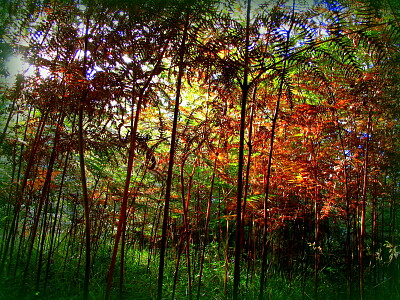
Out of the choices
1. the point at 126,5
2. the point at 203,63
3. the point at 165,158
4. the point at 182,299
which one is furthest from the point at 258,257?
the point at 126,5

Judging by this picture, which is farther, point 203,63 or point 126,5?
point 203,63

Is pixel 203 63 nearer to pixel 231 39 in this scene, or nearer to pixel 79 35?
pixel 231 39

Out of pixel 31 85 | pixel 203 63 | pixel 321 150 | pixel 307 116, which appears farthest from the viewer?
pixel 321 150

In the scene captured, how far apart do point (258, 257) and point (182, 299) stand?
255 centimetres

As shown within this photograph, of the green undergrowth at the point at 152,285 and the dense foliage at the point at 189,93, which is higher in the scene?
the dense foliage at the point at 189,93

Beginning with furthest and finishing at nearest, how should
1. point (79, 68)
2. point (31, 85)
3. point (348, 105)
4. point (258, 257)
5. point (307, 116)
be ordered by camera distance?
1. point (258, 257)
2. point (348, 105)
3. point (307, 116)
4. point (31, 85)
5. point (79, 68)

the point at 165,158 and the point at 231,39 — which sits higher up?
the point at 231,39

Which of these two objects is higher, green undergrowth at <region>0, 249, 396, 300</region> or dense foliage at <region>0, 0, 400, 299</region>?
dense foliage at <region>0, 0, 400, 299</region>

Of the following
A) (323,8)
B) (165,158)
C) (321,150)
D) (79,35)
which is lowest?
(165,158)

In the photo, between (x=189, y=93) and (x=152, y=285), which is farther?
(x=152, y=285)

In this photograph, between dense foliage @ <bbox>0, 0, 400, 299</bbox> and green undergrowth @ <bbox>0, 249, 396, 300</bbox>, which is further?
green undergrowth @ <bbox>0, 249, 396, 300</bbox>

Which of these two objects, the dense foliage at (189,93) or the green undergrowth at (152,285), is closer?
the dense foliage at (189,93)

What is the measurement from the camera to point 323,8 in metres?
1.76

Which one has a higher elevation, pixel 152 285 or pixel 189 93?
pixel 189 93
